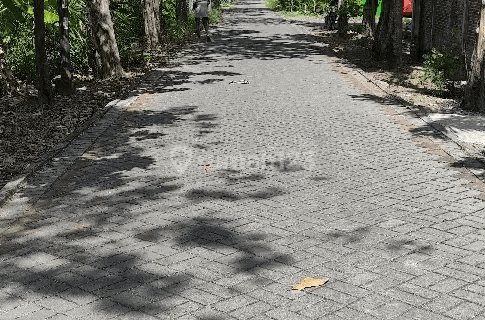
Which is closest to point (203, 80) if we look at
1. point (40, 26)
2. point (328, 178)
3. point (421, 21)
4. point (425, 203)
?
point (40, 26)

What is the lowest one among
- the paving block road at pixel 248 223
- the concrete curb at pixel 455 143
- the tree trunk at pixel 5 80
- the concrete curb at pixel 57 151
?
the concrete curb at pixel 455 143

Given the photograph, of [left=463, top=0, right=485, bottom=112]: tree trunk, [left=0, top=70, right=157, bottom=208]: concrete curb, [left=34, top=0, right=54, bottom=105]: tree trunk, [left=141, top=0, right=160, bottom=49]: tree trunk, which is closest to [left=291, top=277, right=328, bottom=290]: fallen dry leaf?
[left=0, top=70, right=157, bottom=208]: concrete curb

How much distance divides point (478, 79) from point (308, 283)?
8.24 metres

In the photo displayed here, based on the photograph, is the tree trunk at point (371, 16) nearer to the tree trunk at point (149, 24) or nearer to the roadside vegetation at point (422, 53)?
the roadside vegetation at point (422, 53)

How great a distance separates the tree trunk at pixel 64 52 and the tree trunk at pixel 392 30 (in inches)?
355

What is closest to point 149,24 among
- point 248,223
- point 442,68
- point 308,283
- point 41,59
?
point 41,59

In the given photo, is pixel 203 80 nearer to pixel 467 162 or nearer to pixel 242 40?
pixel 467 162

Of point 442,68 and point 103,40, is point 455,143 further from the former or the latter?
point 103,40

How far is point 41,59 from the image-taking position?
1259 cm

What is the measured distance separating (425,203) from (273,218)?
1.72 meters

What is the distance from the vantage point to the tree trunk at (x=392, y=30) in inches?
720

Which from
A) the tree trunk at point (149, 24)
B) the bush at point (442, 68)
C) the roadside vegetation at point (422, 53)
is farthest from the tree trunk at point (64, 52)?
the tree trunk at point (149, 24)

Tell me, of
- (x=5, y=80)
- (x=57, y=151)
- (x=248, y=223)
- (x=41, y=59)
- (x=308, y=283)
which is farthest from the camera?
(x=5, y=80)

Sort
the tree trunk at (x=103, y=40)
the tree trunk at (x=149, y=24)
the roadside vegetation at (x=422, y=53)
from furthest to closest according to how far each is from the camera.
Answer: the tree trunk at (x=149, y=24) < the tree trunk at (x=103, y=40) < the roadside vegetation at (x=422, y=53)
